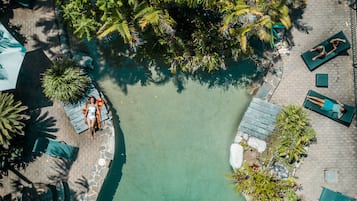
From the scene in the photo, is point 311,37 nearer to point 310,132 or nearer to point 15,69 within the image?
point 310,132

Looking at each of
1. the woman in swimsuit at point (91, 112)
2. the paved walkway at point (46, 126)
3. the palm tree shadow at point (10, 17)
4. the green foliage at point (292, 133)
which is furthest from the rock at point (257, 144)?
the palm tree shadow at point (10, 17)

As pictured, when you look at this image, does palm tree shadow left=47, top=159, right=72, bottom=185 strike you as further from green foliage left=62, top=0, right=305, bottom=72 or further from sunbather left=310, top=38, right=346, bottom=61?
sunbather left=310, top=38, right=346, bottom=61

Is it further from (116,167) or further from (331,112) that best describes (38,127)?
(331,112)

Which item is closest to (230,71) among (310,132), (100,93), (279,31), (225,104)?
(225,104)

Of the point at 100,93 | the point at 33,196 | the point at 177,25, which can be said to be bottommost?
the point at 33,196

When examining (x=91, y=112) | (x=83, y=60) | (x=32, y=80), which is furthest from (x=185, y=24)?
(x=32, y=80)
